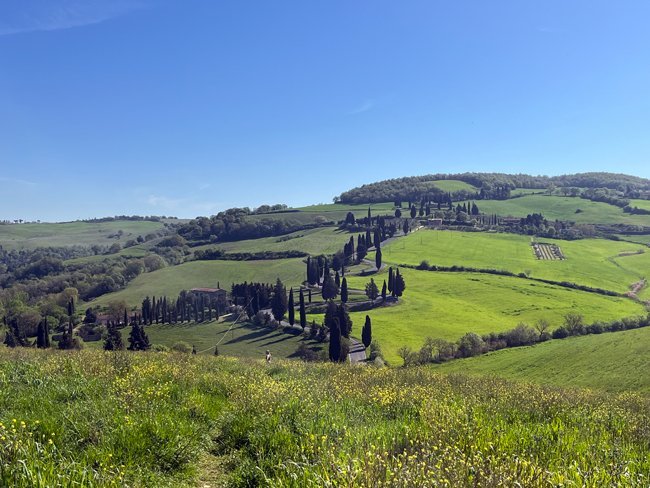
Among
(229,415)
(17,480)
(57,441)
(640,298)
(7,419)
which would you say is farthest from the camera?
(640,298)

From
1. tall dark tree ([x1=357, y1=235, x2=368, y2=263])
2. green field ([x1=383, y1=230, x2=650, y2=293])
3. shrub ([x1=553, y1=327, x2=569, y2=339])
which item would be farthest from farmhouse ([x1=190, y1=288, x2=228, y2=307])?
shrub ([x1=553, y1=327, x2=569, y2=339])

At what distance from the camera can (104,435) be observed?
7.63m

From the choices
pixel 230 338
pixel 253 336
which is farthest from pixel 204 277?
pixel 253 336

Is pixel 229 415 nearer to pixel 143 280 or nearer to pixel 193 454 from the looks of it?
pixel 193 454

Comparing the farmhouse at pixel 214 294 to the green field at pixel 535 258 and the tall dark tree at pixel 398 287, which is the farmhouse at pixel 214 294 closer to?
the tall dark tree at pixel 398 287

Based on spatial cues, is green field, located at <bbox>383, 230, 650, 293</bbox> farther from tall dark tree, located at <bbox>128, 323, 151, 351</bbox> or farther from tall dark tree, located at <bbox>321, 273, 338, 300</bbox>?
tall dark tree, located at <bbox>128, 323, 151, 351</bbox>

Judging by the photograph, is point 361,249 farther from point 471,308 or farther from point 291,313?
point 291,313

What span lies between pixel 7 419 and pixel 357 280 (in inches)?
5580

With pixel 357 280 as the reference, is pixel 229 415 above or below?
above

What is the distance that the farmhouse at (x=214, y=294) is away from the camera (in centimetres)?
13662

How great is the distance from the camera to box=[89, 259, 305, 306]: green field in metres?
154

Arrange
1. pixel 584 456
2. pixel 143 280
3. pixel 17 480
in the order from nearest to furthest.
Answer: pixel 17 480 < pixel 584 456 < pixel 143 280

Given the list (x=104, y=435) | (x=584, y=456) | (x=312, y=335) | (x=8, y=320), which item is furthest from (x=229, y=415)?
(x=8, y=320)

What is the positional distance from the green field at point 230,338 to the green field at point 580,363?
113 feet
